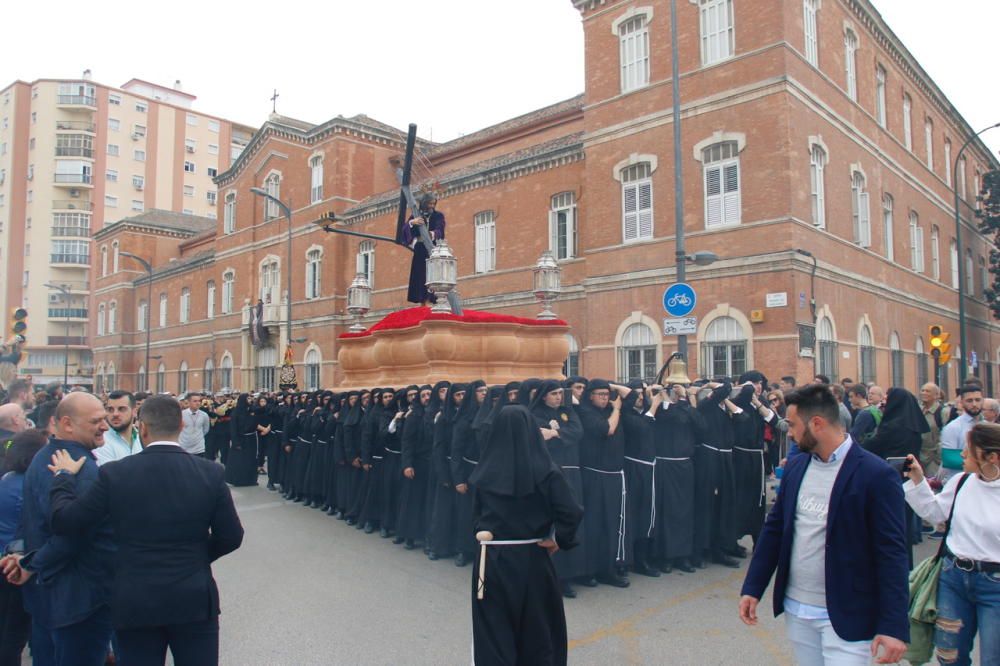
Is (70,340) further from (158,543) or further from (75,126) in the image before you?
(158,543)

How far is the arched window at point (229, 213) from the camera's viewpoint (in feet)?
135

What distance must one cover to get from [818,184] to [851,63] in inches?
200

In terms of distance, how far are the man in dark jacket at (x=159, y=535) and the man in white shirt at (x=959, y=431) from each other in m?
6.41

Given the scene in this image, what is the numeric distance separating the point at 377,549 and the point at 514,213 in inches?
674

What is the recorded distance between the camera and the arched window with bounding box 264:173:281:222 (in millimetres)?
37375

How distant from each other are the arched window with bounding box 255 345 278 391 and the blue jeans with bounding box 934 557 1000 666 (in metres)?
35.1

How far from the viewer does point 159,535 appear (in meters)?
3.68

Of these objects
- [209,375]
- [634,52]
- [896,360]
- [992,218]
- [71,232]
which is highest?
[71,232]

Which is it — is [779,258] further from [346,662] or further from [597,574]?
[346,662]

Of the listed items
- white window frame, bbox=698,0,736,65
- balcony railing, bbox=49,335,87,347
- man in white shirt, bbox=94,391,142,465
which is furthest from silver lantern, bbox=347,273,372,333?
balcony railing, bbox=49,335,87,347

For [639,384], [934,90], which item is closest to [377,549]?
[639,384]

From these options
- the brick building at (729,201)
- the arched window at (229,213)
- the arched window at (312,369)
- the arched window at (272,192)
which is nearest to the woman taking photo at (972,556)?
the brick building at (729,201)

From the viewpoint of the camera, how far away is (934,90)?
91.5 ft

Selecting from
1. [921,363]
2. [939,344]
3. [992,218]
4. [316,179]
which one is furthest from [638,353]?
[992,218]
